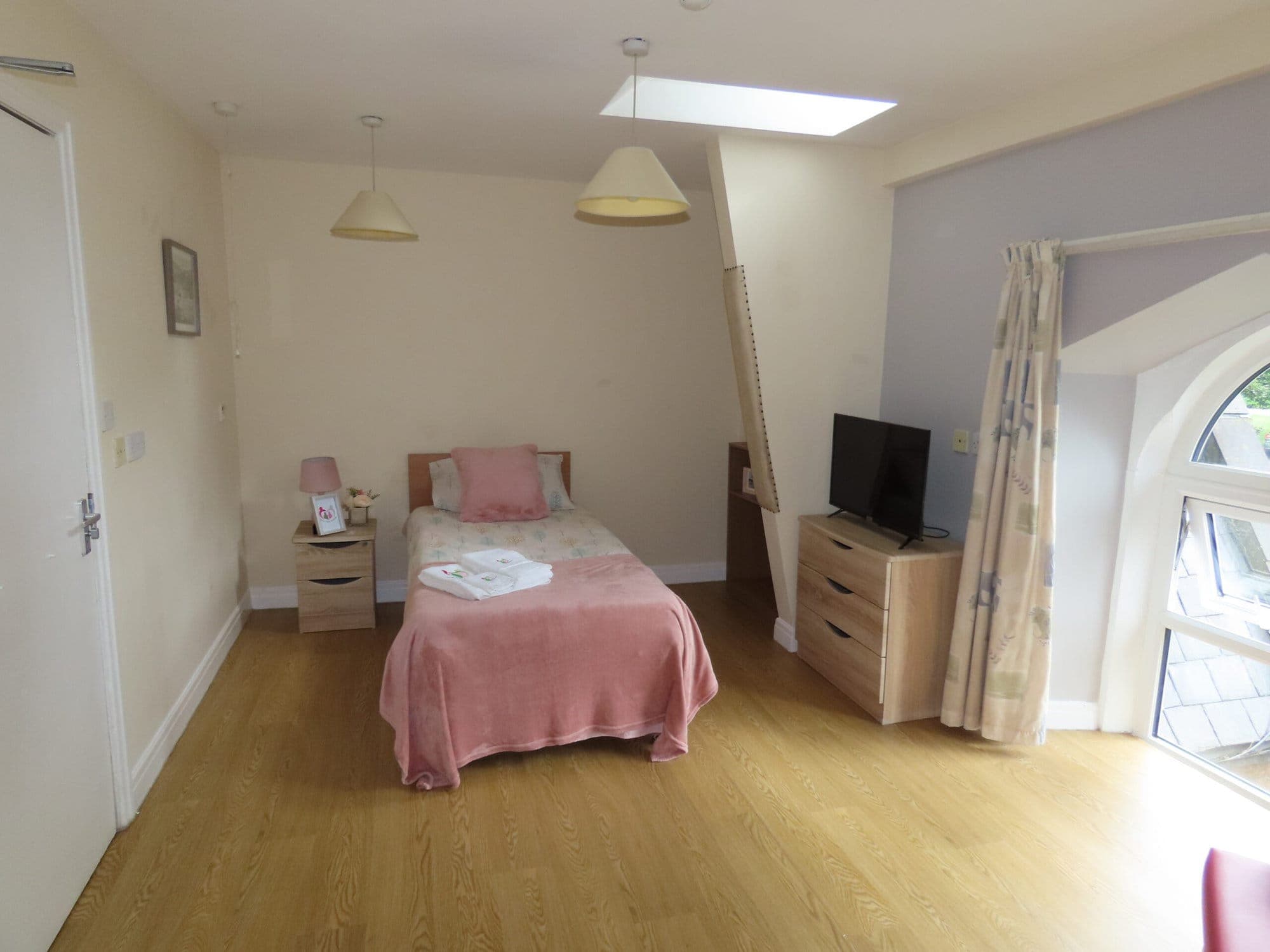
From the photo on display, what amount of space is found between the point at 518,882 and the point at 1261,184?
2.88 meters

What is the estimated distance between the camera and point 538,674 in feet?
9.43

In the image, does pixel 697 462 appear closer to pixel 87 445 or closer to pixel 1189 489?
pixel 1189 489

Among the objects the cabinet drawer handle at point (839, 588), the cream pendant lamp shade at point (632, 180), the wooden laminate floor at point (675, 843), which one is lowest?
the wooden laminate floor at point (675, 843)

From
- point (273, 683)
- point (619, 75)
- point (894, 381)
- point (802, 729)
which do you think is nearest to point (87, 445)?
point (273, 683)

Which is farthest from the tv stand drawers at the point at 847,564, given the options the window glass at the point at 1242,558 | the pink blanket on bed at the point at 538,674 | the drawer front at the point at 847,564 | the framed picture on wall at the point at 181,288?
the framed picture on wall at the point at 181,288

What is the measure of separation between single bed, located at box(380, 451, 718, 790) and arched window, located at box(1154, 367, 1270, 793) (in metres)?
1.83

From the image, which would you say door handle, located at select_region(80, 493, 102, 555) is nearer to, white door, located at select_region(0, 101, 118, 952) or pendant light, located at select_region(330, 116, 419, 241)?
white door, located at select_region(0, 101, 118, 952)

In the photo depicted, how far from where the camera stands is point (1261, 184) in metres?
2.24

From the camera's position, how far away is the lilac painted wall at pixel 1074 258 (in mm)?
2381

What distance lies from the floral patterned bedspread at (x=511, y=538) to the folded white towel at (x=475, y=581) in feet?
0.90

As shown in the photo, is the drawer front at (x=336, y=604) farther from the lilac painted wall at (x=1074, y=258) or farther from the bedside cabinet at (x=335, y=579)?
the lilac painted wall at (x=1074, y=258)

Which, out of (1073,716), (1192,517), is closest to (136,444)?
(1073,716)

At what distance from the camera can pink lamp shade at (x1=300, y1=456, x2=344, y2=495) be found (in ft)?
13.5

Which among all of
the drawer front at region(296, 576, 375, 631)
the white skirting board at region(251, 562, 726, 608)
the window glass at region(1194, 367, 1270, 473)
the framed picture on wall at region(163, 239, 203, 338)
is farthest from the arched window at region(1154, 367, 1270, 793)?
the framed picture on wall at region(163, 239, 203, 338)
